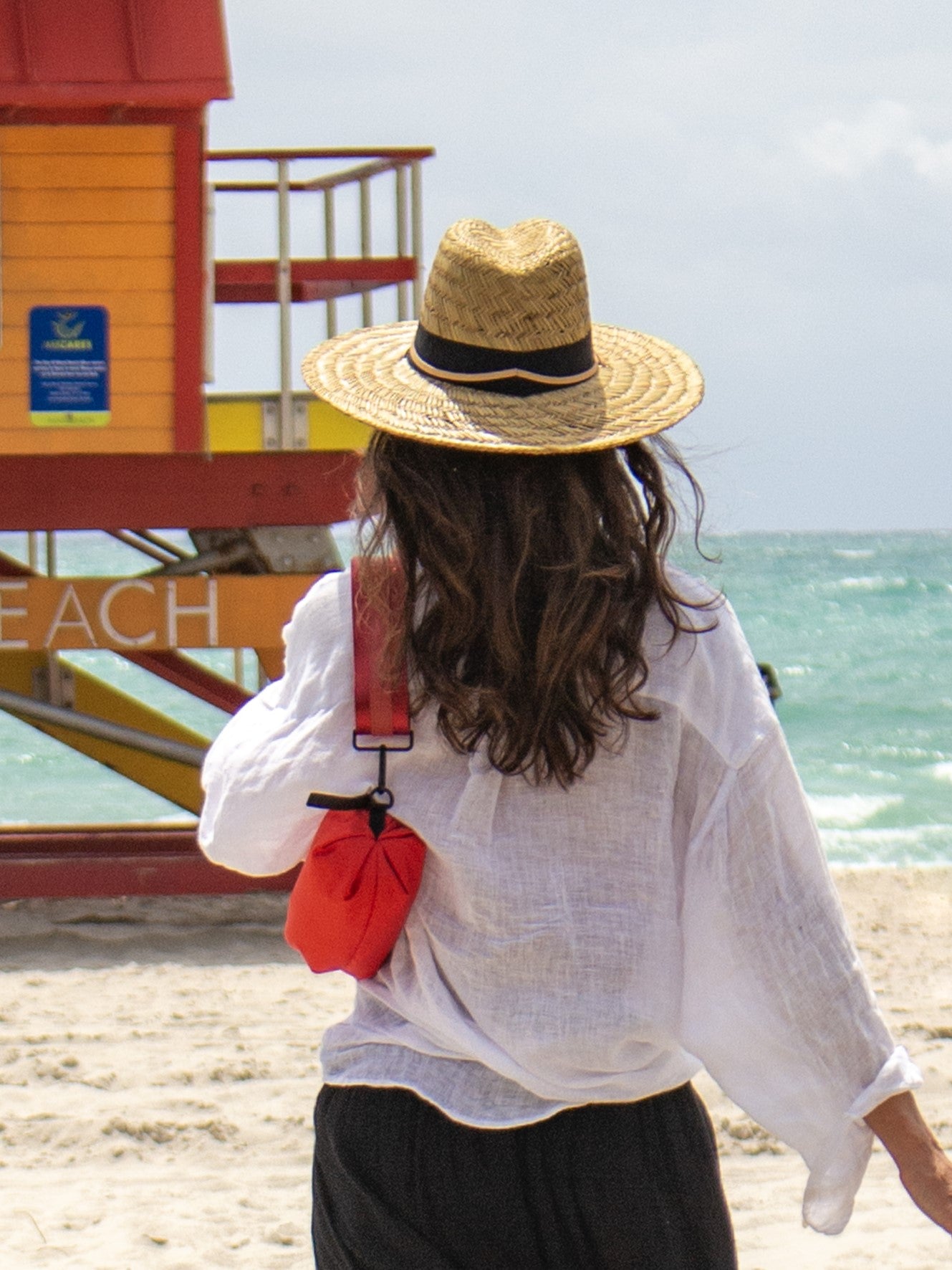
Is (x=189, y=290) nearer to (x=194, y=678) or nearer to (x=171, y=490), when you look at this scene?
(x=171, y=490)

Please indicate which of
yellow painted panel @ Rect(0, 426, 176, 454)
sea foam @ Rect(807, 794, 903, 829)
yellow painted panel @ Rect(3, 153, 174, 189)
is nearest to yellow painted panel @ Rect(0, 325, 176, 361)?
yellow painted panel @ Rect(0, 426, 176, 454)

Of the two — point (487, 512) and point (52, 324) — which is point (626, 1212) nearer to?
point (487, 512)

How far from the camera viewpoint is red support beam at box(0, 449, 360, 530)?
263 inches

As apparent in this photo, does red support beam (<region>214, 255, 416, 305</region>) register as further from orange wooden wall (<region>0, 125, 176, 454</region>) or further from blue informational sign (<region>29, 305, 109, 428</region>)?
blue informational sign (<region>29, 305, 109, 428</region>)

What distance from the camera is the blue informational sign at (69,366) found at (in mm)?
6551

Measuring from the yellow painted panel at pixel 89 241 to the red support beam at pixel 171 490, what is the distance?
0.82 m

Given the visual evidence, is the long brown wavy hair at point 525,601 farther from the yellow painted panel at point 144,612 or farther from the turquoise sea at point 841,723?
the yellow painted panel at point 144,612

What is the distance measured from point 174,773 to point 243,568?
1.15m

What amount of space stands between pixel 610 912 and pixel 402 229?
19.1ft

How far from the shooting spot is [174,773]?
7.53 m

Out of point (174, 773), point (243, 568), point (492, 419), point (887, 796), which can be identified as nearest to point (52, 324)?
point (243, 568)

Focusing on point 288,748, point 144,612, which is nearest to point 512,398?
point 288,748

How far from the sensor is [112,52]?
248 inches

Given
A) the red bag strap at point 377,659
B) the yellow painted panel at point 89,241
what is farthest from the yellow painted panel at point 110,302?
the red bag strap at point 377,659
